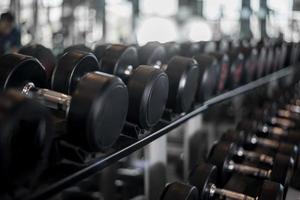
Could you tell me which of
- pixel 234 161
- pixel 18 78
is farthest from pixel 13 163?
pixel 234 161

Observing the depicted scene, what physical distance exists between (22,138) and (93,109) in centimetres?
13

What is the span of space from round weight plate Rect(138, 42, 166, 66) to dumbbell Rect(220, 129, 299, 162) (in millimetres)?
333

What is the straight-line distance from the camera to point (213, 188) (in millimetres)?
943

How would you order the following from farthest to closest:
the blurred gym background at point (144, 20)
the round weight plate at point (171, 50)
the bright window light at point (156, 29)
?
the bright window light at point (156, 29), the blurred gym background at point (144, 20), the round weight plate at point (171, 50)

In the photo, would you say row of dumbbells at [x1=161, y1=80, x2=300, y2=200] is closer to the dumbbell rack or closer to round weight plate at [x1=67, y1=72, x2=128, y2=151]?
the dumbbell rack

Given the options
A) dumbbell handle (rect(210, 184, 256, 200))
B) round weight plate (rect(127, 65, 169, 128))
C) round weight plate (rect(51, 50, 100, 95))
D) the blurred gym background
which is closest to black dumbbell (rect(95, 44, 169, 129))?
round weight plate (rect(127, 65, 169, 128))

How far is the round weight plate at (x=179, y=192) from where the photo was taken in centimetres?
78

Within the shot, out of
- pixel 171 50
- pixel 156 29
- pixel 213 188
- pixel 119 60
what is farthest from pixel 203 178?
pixel 156 29

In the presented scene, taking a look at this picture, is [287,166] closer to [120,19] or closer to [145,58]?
[145,58]

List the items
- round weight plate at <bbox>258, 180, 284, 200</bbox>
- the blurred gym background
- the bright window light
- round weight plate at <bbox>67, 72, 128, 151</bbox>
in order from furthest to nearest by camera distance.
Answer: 1. the bright window light
2. the blurred gym background
3. round weight plate at <bbox>258, 180, 284, 200</bbox>
4. round weight plate at <bbox>67, 72, 128, 151</bbox>

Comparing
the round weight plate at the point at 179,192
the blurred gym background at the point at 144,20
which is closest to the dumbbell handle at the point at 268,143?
the round weight plate at the point at 179,192

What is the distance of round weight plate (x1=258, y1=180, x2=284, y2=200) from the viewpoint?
32.9 inches

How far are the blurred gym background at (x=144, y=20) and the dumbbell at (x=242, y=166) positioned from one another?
1951 mm

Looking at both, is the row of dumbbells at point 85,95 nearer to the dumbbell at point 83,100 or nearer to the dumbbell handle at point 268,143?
the dumbbell at point 83,100
